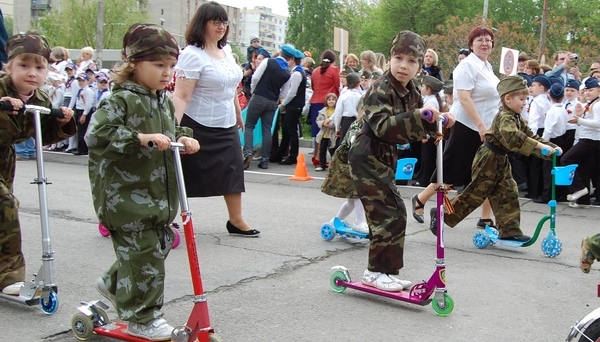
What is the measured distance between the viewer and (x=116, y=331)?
4.11 m

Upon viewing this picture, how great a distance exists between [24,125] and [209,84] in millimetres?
2087

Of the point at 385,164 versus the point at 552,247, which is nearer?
the point at 385,164

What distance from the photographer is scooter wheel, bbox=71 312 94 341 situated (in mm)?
4156

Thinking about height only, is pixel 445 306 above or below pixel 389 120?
below

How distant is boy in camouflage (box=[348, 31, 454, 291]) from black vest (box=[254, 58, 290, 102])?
729cm

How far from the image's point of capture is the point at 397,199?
5117 millimetres

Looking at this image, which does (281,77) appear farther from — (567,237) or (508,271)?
(508,271)

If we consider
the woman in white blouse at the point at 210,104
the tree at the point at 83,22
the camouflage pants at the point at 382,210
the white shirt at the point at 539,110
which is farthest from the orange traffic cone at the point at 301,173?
the tree at the point at 83,22

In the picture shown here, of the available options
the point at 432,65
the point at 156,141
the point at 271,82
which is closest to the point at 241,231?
the point at 156,141

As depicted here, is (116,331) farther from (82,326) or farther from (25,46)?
(25,46)

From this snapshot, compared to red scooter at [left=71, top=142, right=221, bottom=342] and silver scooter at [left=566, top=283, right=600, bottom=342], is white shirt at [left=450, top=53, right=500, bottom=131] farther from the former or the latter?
red scooter at [left=71, top=142, right=221, bottom=342]

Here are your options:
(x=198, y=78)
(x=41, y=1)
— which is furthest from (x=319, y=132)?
(x=41, y=1)

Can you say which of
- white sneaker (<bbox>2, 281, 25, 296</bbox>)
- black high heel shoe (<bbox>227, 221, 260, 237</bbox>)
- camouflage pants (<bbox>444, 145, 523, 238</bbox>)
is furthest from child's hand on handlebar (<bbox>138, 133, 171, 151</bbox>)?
camouflage pants (<bbox>444, 145, 523, 238</bbox>)

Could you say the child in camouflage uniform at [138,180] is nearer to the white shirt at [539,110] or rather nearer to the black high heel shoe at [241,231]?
the black high heel shoe at [241,231]
